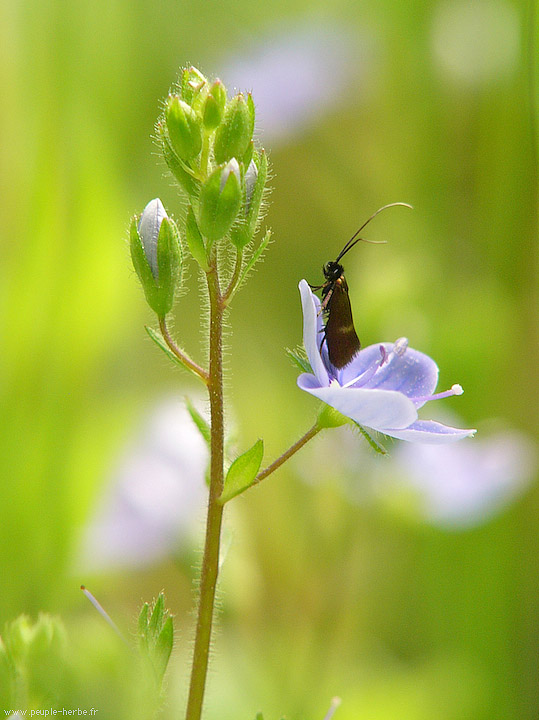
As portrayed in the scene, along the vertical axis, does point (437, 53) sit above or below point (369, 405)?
above

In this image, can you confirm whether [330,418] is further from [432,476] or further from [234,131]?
[432,476]

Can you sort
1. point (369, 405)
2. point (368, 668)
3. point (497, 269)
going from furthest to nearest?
point (497, 269) < point (368, 668) < point (369, 405)

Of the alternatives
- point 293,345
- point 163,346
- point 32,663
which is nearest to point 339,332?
point 163,346

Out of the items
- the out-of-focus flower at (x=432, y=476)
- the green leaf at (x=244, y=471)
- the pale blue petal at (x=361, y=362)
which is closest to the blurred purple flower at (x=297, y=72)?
the out-of-focus flower at (x=432, y=476)

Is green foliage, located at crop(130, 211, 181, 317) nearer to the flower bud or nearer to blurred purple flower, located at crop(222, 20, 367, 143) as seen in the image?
the flower bud

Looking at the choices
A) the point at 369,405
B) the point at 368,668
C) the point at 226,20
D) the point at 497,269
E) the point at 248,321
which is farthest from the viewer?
the point at 226,20

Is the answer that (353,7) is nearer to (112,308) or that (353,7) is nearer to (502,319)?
(502,319)

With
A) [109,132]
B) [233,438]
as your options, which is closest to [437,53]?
[109,132]
